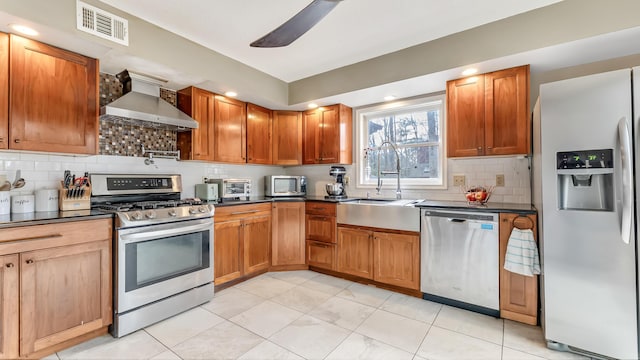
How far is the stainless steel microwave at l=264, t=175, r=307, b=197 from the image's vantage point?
12.9 feet

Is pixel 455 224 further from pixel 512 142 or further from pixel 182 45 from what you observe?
pixel 182 45

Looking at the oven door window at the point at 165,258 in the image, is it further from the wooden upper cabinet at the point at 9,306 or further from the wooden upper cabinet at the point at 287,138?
the wooden upper cabinet at the point at 287,138

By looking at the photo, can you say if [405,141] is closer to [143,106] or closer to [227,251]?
[227,251]

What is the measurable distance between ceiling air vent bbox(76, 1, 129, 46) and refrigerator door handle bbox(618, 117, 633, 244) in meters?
3.56

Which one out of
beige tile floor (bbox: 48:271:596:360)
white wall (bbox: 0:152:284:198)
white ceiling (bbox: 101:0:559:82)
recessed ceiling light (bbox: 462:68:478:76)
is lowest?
beige tile floor (bbox: 48:271:596:360)

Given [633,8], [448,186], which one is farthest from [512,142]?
[633,8]

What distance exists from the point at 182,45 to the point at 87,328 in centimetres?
248

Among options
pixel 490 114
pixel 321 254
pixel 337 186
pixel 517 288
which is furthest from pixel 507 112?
pixel 321 254

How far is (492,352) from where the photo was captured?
1.93 m

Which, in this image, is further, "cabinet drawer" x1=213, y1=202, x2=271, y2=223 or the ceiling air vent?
"cabinet drawer" x1=213, y1=202, x2=271, y2=223

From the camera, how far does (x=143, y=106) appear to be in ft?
8.65

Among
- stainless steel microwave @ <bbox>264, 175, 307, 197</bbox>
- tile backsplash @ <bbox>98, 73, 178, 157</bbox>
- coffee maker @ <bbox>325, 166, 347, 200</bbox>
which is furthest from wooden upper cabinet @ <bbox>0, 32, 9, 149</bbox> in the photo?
coffee maker @ <bbox>325, 166, 347, 200</bbox>

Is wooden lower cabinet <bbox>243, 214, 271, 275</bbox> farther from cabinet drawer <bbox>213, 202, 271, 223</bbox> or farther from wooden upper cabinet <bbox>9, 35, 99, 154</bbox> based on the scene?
wooden upper cabinet <bbox>9, 35, 99, 154</bbox>

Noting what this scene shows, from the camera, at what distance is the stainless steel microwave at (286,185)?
3922 mm
